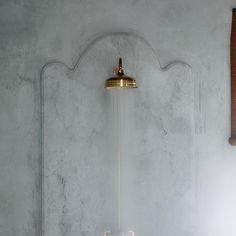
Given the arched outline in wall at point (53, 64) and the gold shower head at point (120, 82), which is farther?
the arched outline in wall at point (53, 64)

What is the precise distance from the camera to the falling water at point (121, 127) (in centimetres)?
275

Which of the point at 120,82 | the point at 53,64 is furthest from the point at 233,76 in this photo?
the point at 53,64

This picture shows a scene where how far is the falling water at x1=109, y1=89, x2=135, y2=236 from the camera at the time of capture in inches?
108

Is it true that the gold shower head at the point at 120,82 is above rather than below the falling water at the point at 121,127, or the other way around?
above

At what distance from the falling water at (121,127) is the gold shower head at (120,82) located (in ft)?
0.63

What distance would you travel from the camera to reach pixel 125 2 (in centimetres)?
282

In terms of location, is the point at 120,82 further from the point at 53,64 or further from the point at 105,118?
the point at 53,64

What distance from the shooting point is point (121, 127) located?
2.75 metres

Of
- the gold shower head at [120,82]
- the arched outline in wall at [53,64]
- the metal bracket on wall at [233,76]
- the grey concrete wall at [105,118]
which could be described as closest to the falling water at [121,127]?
the grey concrete wall at [105,118]

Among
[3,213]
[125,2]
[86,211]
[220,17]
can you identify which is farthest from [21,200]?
[220,17]

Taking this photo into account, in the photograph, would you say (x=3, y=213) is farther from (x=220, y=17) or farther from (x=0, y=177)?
(x=220, y=17)

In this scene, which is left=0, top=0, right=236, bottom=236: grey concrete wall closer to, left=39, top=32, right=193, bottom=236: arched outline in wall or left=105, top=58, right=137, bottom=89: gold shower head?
left=39, top=32, right=193, bottom=236: arched outline in wall

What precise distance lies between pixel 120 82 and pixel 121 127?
37 centimetres

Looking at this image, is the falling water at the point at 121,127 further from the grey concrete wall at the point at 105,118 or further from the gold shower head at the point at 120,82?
the gold shower head at the point at 120,82
